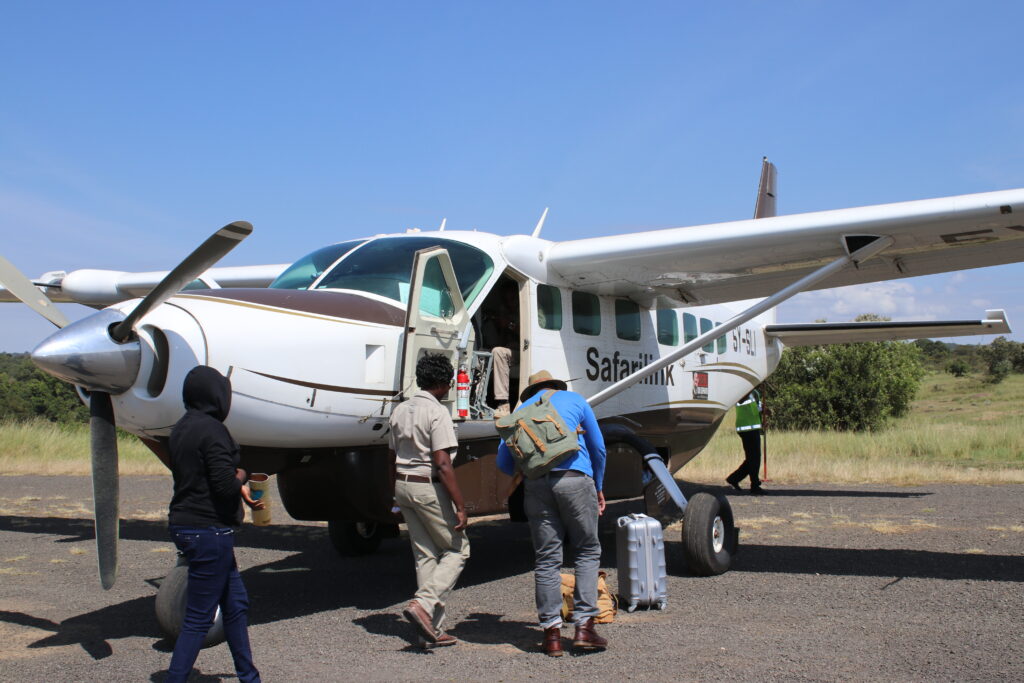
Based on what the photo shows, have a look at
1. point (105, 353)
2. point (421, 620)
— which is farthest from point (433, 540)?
point (105, 353)

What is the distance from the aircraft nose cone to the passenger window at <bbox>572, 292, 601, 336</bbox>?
417 cm

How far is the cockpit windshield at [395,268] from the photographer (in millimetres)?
6168

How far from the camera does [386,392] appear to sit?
559 cm

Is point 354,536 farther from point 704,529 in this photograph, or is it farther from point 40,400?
point 40,400

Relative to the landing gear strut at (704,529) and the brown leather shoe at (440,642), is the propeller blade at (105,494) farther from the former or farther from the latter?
the landing gear strut at (704,529)

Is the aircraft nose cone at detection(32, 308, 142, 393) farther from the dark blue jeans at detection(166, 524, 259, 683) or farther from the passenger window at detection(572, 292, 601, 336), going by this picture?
the passenger window at detection(572, 292, 601, 336)

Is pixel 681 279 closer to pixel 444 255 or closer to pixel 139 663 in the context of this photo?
pixel 444 255

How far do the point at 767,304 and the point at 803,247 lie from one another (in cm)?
74

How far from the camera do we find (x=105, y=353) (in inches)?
175

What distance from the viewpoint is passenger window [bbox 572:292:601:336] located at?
782 centimetres

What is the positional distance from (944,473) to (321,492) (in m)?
11.7

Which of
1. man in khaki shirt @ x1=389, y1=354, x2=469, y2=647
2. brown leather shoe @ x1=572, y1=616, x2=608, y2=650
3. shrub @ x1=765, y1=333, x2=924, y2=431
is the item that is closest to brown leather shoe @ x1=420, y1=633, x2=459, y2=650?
man in khaki shirt @ x1=389, y1=354, x2=469, y2=647

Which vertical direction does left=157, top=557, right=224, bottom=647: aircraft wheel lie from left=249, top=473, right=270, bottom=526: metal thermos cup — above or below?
below

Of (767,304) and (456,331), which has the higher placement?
(767,304)
